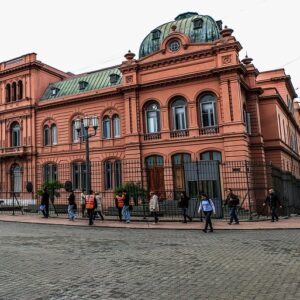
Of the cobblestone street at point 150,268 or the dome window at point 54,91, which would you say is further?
the dome window at point 54,91

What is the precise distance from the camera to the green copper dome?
29.1 m

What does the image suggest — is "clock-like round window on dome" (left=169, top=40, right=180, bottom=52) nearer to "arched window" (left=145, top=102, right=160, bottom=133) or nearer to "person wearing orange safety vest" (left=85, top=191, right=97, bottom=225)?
"arched window" (left=145, top=102, right=160, bottom=133)

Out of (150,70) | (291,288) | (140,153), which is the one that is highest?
Answer: (150,70)

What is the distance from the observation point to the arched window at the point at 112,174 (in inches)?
1232

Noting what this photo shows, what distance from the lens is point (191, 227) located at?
17.1 m

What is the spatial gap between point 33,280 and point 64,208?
21.3 meters

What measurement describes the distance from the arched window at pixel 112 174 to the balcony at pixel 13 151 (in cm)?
929

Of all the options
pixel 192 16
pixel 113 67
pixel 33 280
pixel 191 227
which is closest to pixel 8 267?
pixel 33 280

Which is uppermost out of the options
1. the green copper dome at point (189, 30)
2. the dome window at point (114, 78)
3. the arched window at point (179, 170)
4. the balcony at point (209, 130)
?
the green copper dome at point (189, 30)

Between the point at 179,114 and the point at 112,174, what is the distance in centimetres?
827

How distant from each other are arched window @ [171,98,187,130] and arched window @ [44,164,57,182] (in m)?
13.5

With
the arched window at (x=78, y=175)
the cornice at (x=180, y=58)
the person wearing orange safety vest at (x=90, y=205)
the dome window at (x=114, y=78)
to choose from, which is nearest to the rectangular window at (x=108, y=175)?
the arched window at (x=78, y=175)

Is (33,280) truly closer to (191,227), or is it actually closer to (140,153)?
(191,227)

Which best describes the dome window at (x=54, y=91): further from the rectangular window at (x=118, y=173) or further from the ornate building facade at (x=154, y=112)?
the rectangular window at (x=118, y=173)
